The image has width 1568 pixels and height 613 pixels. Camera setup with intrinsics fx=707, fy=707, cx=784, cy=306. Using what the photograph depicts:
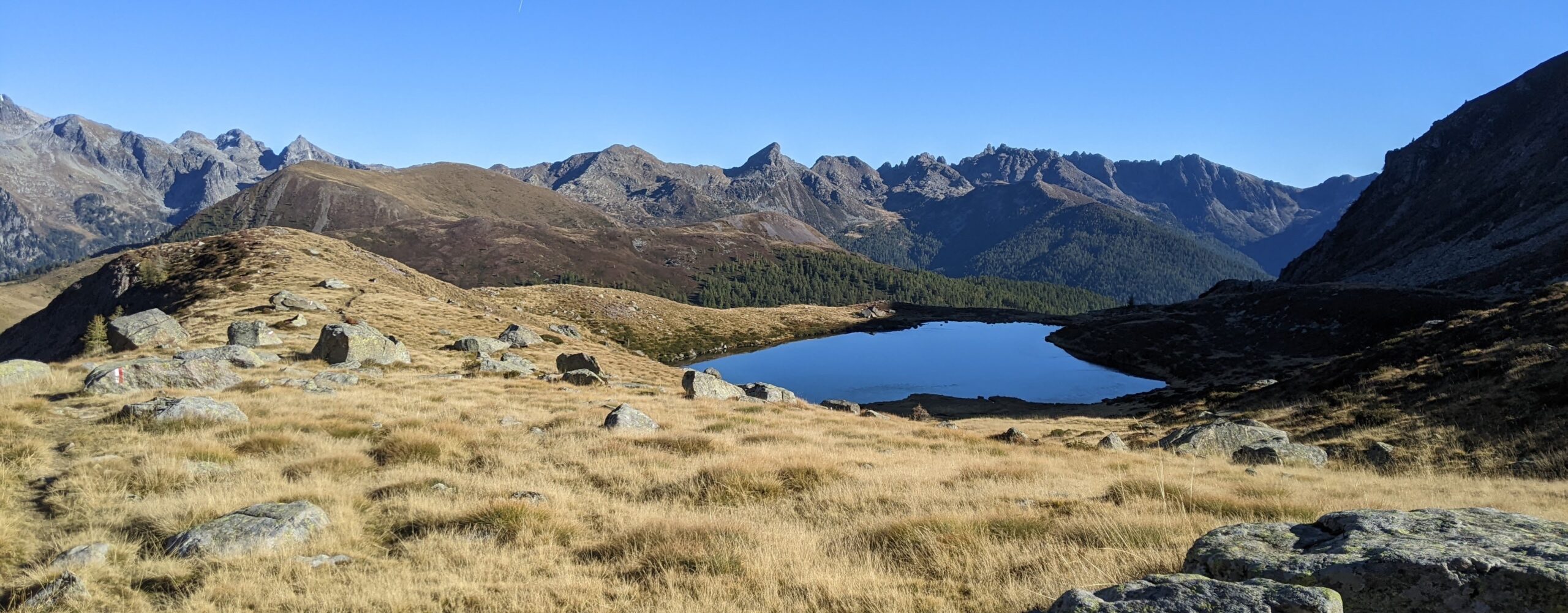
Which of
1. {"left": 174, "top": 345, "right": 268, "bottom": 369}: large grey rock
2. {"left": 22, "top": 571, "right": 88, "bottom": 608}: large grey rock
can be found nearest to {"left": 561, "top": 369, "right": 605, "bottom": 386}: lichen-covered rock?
{"left": 174, "top": 345, "right": 268, "bottom": 369}: large grey rock

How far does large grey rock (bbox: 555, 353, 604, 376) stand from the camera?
4238 cm

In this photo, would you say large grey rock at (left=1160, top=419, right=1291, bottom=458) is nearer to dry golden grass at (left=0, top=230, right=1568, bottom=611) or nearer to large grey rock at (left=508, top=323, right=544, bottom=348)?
dry golden grass at (left=0, top=230, right=1568, bottom=611)

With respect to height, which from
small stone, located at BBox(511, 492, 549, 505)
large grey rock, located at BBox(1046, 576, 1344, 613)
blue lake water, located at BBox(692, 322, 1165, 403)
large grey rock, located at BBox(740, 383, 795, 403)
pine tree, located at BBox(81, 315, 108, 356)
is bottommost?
blue lake water, located at BBox(692, 322, 1165, 403)

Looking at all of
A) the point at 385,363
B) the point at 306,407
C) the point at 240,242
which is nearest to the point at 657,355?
the point at 240,242

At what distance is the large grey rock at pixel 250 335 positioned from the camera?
1435 inches

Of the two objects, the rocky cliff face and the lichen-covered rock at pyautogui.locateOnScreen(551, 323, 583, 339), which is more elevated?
the rocky cliff face

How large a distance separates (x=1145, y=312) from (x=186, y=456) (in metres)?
159

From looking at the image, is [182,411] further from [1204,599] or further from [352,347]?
[1204,599]

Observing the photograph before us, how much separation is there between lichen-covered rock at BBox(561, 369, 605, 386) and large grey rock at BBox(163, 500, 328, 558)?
26.2 meters

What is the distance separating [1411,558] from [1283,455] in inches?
695

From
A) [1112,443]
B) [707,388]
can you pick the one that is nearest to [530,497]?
[1112,443]

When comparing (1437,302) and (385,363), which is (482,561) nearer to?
(385,363)

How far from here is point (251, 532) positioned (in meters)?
9.16

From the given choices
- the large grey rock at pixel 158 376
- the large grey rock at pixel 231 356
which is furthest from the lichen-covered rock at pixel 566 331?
the large grey rock at pixel 158 376
